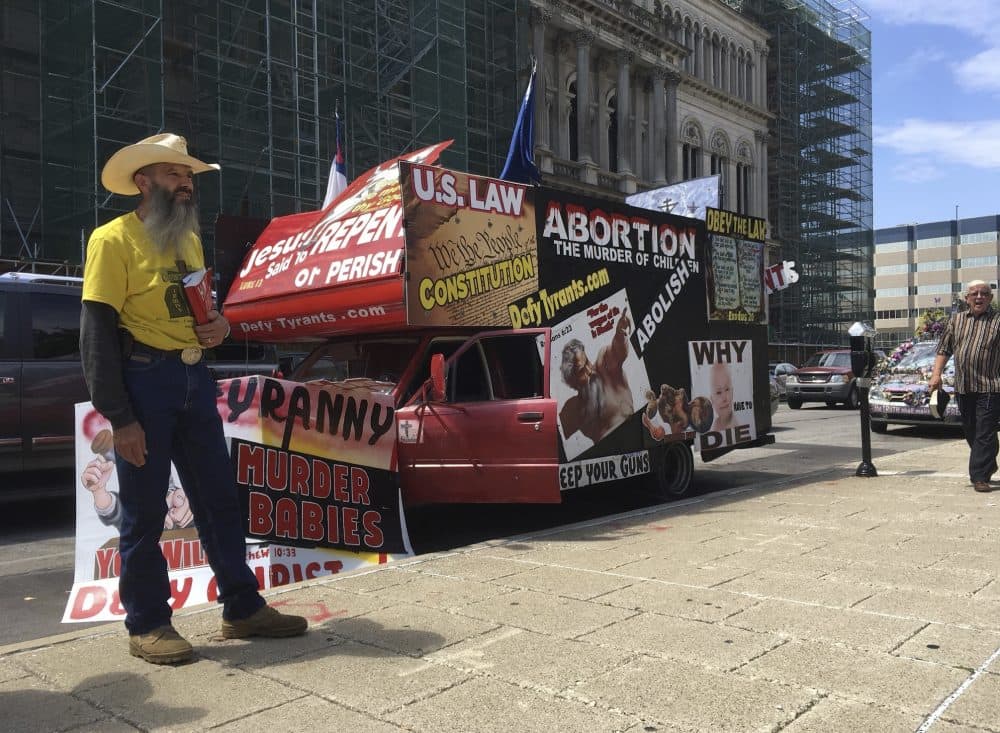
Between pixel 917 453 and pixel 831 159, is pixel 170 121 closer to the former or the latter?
pixel 917 453

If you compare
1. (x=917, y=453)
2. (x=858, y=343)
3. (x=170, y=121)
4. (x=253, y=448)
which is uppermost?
(x=170, y=121)

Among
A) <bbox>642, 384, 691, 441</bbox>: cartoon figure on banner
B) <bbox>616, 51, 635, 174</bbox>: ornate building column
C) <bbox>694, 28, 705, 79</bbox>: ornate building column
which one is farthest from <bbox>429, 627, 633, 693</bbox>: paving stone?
<bbox>694, 28, 705, 79</bbox>: ornate building column

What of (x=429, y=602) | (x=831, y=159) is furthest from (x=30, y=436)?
(x=831, y=159)

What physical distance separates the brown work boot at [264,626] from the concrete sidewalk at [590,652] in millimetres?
44

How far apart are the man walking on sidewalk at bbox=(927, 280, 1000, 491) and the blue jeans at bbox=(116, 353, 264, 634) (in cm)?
670

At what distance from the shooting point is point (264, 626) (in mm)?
3912

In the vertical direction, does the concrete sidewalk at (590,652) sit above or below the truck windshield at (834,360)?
below

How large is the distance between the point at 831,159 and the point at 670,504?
2194 inches

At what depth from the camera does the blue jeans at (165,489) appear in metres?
3.64

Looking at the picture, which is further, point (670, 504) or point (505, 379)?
point (670, 504)

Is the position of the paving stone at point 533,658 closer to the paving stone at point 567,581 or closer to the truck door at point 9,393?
the paving stone at point 567,581

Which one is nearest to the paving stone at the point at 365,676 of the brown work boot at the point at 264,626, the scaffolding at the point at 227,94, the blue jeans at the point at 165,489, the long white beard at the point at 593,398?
the brown work boot at the point at 264,626

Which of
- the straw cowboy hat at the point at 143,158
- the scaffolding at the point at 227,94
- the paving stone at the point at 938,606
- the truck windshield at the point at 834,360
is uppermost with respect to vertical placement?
the scaffolding at the point at 227,94

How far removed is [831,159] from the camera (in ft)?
189
